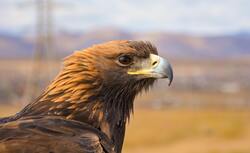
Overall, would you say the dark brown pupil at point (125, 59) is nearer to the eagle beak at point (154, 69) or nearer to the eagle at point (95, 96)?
the eagle at point (95, 96)

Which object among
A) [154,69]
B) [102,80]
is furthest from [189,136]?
[102,80]

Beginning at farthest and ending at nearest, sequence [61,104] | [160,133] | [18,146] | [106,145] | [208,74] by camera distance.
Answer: [208,74] < [160,133] < [61,104] < [106,145] < [18,146]

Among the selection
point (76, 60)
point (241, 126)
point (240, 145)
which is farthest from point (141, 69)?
point (241, 126)

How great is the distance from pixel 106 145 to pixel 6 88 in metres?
92.0

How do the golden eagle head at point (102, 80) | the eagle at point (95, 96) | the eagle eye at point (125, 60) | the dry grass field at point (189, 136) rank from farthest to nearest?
the dry grass field at point (189, 136) < the eagle eye at point (125, 60) < the golden eagle head at point (102, 80) < the eagle at point (95, 96)

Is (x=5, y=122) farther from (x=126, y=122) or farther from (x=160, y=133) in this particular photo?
(x=160, y=133)

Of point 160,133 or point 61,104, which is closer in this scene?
point 61,104

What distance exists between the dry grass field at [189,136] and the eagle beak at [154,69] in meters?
27.5

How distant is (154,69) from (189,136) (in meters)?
38.3

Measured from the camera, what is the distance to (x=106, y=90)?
6078mm

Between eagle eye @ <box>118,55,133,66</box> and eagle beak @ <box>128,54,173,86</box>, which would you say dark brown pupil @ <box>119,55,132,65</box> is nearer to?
eagle eye @ <box>118,55,133,66</box>

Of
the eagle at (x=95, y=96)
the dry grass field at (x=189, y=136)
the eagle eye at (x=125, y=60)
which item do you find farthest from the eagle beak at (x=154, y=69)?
the dry grass field at (x=189, y=136)

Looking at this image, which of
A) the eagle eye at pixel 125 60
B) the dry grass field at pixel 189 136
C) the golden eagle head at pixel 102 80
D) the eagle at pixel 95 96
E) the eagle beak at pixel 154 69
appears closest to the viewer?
the eagle at pixel 95 96

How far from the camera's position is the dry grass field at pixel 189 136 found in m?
36.8
